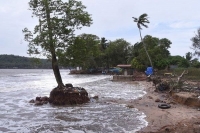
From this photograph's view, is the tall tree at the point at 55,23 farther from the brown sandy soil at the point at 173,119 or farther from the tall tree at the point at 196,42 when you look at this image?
the tall tree at the point at 196,42

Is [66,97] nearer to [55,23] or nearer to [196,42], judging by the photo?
[55,23]

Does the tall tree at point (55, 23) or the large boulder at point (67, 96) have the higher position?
the tall tree at point (55, 23)

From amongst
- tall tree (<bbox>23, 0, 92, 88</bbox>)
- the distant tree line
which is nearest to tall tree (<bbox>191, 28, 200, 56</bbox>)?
the distant tree line

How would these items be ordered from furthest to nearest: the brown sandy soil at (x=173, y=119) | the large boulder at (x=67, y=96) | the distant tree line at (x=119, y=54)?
the distant tree line at (x=119, y=54) < the large boulder at (x=67, y=96) < the brown sandy soil at (x=173, y=119)

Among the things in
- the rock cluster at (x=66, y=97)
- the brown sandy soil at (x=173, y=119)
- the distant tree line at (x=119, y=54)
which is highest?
the distant tree line at (x=119, y=54)

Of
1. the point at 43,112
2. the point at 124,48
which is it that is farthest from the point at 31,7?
the point at 124,48

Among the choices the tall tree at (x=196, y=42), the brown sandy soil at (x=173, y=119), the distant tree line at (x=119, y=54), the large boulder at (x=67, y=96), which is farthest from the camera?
the tall tree at (x=196, y=42)

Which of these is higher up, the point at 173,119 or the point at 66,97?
the point at 66,97

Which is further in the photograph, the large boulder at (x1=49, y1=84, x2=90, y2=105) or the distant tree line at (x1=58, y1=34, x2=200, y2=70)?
the distant tree line at (x1=58, y1=34, x2=200, y2=70)

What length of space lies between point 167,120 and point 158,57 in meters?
40.9

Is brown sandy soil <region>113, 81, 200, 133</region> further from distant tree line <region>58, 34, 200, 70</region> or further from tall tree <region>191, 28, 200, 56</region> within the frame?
tall tree <region>191, 28, 200, 56</region>

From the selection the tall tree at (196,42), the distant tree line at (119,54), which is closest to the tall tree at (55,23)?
the distant tree line at (119,54)

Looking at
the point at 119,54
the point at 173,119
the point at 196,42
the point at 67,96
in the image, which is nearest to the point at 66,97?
the point at 67,96

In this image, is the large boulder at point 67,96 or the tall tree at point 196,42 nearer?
the large boulder at point 67,96
